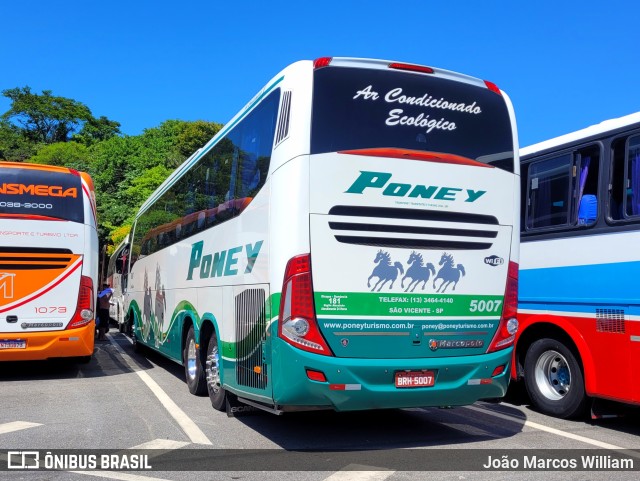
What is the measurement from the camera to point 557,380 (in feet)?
26.9

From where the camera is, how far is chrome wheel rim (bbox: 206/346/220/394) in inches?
315

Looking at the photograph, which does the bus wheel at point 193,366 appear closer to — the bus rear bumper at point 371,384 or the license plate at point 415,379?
the bus rear bumper at point 371,384

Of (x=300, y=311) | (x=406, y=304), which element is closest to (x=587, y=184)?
(x=406, y=304)

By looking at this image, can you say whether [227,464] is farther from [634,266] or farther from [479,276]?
[634,266]

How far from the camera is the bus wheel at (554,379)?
7.70 m

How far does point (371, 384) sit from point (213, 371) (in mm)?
2808

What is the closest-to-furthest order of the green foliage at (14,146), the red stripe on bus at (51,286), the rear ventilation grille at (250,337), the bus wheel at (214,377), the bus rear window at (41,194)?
1. the rear ventilation grille at (250,337)
2. the bus wheel at (214,377)
3. the red stripe on bus at (51,286)
4. the bus rear window at (41,194)
5. the green foliage at (14,146)

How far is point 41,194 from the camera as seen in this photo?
11391 millimetres

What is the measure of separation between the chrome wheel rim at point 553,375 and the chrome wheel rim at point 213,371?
4.00 meters

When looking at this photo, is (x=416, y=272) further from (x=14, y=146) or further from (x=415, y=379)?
(x=14, y=146)

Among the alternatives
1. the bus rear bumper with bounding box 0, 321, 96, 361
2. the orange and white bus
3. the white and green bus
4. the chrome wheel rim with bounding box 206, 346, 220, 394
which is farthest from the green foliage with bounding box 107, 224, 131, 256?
the white and green bus

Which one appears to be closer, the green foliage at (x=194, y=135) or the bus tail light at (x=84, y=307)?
the bus tail light at (x=84, y=307)

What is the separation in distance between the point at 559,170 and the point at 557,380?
2628 mm

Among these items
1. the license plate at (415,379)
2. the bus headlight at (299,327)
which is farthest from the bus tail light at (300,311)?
the license plate at (415,379)
